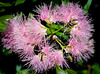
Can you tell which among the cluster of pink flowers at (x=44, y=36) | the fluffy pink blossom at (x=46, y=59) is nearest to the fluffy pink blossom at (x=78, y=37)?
the cluster of pink flowers at (x=44, y=36)

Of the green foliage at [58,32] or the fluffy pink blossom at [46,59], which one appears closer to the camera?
the fluffy pink blossom at [46,59]

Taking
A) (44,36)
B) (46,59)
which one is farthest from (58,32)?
(46,59)

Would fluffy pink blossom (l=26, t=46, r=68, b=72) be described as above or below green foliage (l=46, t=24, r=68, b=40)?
below

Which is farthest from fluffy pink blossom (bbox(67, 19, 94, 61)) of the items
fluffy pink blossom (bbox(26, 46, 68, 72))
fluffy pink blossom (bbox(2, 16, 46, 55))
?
fluffy pink blossom (bbox(2, 16, 46, 55))

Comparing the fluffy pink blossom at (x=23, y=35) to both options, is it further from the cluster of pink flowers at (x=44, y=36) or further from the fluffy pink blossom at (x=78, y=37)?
the fluffy pink blossom at (x=78, y=37)

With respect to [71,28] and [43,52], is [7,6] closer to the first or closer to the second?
[43,52]

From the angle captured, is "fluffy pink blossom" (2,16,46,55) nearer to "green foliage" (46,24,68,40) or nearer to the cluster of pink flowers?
the cluster of pink flowers

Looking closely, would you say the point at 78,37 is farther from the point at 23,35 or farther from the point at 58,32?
the point at 23,35

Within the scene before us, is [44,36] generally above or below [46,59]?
above
